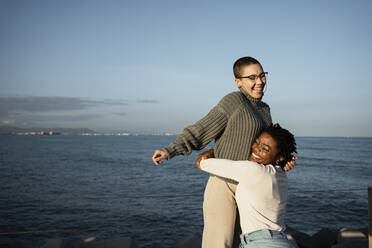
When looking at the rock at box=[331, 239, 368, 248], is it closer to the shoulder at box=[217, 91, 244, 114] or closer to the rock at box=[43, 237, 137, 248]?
the rock at box=[43, 237, 137, 248]

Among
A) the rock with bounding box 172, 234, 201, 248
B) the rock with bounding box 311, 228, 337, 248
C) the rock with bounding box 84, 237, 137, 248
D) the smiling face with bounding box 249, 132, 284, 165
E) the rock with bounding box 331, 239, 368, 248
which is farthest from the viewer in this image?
the rock with bounding box 311, 228, 337, 248

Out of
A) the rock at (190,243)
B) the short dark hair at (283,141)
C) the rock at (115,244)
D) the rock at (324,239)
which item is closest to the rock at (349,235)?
the rock at (324,239)

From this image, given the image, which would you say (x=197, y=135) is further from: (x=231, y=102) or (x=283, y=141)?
(x=283, y=141)

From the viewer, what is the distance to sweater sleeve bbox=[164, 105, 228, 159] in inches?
72.0

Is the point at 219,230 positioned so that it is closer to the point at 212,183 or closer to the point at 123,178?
the point at 212,183

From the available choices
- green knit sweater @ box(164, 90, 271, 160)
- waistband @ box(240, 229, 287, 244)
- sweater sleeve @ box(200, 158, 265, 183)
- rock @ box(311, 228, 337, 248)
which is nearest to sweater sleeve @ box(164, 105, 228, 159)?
green knit sweater @ box(164, 90, 271, 160)

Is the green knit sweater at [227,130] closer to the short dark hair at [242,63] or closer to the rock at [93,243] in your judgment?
the short dark hair at [242,63]

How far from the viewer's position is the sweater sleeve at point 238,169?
1526mm

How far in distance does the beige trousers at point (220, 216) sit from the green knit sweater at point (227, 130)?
207 millimetres

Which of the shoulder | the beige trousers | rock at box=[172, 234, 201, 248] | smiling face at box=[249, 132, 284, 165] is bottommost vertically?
rock at box=[172, 234, 201, 248]

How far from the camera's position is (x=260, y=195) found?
1.51m

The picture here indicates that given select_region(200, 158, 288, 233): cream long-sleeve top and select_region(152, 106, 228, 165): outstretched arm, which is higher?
select_region(152, 106, 228, 165): outstretched arm

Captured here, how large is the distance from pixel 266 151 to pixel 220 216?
1.71 feet

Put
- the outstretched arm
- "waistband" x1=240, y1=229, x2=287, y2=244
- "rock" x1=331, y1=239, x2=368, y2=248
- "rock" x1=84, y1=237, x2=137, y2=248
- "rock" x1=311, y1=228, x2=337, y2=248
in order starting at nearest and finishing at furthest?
"waistband" x1=240, y1=229, x2=287, y2=244, the outstretched arm, "rock" x1=331, y1=239, x2=368, y2=248, "rock" x1=84, y1=237, x2=137, y2=248, "rock" x1=311, y1=228, x2=337, y2=248
